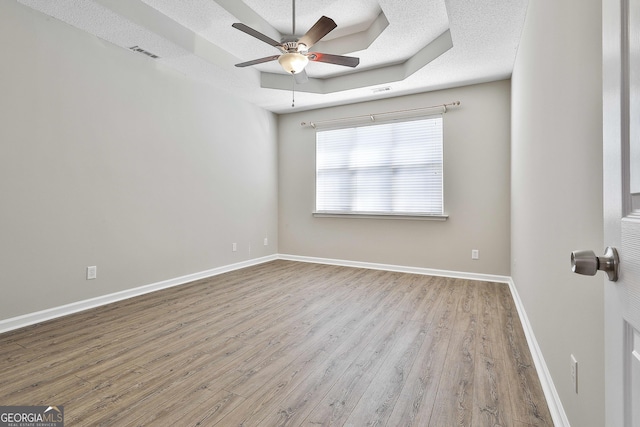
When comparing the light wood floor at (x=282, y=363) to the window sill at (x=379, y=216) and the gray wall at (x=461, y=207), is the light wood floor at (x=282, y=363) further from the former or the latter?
the window sill at (x=379, y=216)

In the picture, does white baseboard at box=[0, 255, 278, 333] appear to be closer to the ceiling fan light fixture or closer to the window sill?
the window sill

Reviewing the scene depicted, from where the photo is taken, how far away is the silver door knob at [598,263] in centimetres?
57

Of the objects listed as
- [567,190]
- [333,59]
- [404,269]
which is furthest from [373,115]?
[567,190]

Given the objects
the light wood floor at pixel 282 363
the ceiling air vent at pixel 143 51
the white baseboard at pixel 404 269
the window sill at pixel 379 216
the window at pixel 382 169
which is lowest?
the light wood floor at pixel 282 363

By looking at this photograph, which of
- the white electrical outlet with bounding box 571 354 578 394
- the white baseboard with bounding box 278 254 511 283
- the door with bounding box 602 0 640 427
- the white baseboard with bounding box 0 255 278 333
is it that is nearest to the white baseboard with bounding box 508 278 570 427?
the white electrical outlet with bounding box 571 354 578 394

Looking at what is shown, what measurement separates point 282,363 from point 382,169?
3.51m

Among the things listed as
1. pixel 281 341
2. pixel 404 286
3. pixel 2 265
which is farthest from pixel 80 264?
pixel 404 286

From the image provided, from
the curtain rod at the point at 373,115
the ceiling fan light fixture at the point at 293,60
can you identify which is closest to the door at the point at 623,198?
the ceiling fan light fixture at the point at 293,60

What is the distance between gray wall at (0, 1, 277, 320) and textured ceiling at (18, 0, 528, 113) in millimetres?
275

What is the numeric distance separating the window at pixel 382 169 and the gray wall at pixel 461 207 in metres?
0.17

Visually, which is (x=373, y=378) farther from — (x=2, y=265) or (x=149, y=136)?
(x=149, y=136)

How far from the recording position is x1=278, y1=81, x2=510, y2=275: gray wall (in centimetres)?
414

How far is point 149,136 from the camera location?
3.69 m

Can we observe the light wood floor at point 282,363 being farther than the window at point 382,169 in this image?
No
